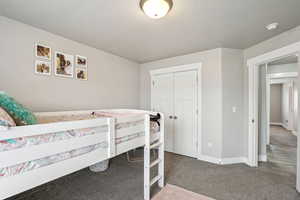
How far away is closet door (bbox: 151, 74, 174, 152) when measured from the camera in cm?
354

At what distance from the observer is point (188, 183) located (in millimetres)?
2168

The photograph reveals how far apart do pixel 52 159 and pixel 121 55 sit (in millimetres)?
2762

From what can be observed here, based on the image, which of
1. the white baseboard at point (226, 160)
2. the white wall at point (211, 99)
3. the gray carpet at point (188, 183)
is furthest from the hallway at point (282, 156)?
the white wall at point (211, 99)

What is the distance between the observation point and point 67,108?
242cm

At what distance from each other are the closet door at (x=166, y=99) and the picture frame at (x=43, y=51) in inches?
91.4

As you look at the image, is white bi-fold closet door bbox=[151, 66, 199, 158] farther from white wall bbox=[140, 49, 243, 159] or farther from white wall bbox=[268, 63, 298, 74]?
white wall bbox=[268, 63, 298, 74]

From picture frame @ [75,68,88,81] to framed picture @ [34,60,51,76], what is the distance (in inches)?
17.1

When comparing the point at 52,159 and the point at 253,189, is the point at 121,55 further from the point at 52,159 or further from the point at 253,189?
the point at 253,189

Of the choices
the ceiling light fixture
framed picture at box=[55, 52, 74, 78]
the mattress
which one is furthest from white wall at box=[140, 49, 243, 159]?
framed picture at box=[55, 52, 74, 78]

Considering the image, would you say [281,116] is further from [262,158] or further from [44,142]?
[44,142]

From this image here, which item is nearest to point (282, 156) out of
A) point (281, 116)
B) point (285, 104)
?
point (285, 104)

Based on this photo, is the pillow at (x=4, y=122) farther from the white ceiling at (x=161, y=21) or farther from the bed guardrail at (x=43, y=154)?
the white ceiling at (x=161, y=21)

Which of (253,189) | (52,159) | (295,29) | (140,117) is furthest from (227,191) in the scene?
(295,29)

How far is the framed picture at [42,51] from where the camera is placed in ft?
6.80
